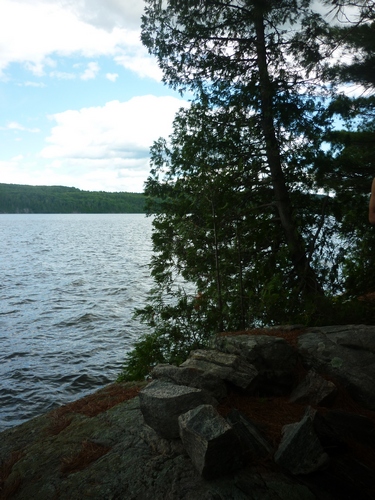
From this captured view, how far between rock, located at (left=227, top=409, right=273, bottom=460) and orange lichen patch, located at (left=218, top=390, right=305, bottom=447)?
0.19 m

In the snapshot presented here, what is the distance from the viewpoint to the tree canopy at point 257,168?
9.53 metres

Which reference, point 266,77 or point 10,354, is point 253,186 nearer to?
point 266,77

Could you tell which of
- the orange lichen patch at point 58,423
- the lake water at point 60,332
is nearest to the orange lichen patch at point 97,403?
the orange lichen patch at point 58,423

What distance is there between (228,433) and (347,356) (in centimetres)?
289

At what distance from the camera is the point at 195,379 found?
17.3 ft

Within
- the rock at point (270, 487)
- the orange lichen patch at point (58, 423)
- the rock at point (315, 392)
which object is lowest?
the orange lichen patch at point (58, 423)

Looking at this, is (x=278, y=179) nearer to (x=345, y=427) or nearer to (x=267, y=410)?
(x=267, y=410)

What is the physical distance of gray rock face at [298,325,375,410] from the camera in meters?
5.49

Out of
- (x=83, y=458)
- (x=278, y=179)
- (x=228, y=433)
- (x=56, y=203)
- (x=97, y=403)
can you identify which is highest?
(x=278, y=179)

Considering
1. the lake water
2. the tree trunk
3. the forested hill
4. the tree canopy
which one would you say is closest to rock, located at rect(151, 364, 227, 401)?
the tree canopy

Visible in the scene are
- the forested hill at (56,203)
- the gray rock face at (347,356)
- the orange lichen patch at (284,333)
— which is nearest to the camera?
the gray rock face at (347,356)

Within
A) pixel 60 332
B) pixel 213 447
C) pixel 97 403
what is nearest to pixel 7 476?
pixel 97 403

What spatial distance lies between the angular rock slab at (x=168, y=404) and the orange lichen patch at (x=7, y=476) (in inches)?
65.3

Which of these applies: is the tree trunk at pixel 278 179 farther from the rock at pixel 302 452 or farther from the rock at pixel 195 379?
the rock at pixel 302 452
